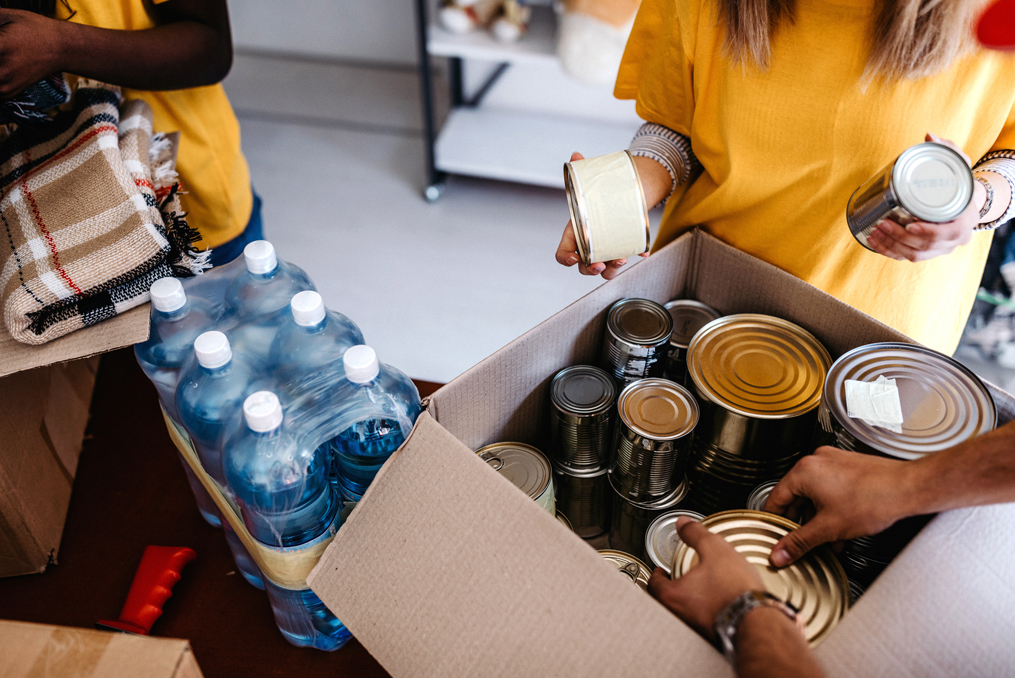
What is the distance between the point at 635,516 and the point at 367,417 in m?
0.42

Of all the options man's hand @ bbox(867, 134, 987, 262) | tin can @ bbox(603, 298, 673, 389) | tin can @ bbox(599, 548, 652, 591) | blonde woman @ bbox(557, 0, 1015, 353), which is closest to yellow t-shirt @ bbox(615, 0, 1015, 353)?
blonde woman @ bbox(557, 0, 1015, 353)

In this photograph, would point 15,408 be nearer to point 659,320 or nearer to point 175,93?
point 175,93

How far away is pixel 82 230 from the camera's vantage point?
2.81 feet

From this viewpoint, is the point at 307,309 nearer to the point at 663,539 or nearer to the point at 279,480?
the point at 279,480

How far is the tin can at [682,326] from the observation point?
1007mm

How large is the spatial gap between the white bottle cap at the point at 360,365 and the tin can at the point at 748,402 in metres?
0.43

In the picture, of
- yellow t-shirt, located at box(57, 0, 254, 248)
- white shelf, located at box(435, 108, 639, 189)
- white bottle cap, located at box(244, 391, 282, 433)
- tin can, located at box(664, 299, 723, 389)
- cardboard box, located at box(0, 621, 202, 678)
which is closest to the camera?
cardboard box, located at box(0, 621, 202, 678)

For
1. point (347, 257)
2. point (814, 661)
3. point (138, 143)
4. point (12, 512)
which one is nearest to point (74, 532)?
point (12, 512)

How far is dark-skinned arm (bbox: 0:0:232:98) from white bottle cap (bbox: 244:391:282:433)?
26.0 inches

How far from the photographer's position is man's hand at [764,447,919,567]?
2.13ft

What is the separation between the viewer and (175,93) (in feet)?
4.01

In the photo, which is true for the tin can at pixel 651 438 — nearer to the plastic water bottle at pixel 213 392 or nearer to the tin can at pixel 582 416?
the tin can at pixel 582 416

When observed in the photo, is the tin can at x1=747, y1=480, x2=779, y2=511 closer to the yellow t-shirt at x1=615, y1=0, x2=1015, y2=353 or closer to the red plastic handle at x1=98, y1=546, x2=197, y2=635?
the yellow t-shirt at x1=615, y1=0, x2=1015, y2=353

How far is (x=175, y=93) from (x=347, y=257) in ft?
5.18
